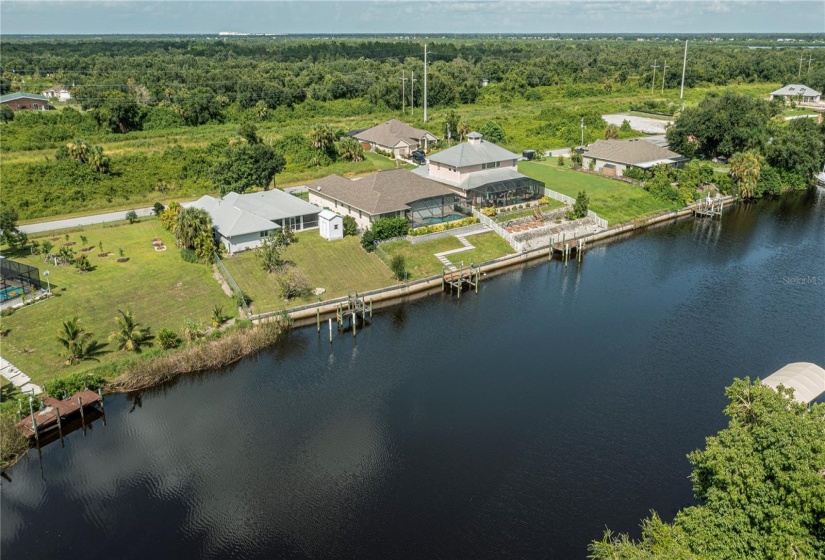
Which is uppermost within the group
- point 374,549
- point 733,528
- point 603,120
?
point 603,120

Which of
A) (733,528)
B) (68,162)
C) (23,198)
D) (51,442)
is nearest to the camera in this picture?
(733,528)

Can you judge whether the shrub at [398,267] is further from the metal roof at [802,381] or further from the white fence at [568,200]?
the metal roof at [802,381]

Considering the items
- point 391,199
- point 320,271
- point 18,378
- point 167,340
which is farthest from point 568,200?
point 18,378

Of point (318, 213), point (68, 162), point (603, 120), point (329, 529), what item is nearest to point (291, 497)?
point (329, 529)

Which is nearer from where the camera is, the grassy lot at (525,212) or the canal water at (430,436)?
the canal water at (430,436)

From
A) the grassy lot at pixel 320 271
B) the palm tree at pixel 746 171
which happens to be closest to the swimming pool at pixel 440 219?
the grassy lot at pixel 320 271

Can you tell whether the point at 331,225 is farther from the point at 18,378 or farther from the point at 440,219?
the point at 18,378

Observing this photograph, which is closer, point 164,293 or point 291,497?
point 291,497

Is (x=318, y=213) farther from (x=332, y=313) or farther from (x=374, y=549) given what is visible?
(x=374, y=549)
